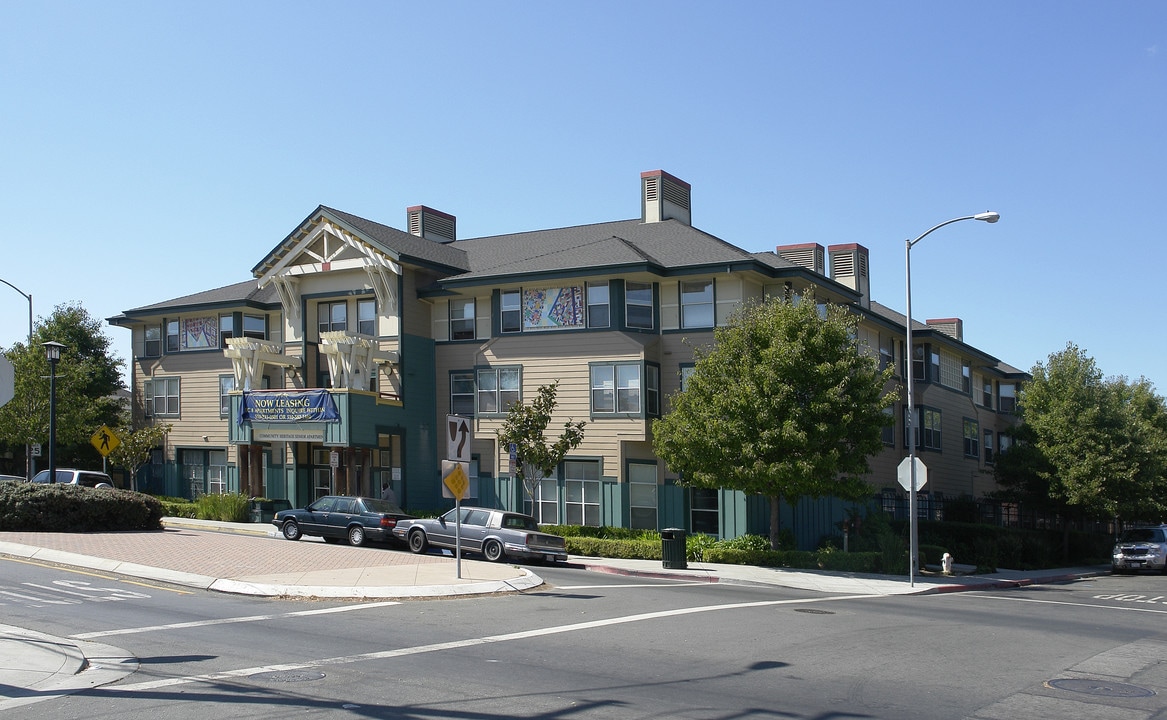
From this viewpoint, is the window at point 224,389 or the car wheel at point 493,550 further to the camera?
the window at point 224,389

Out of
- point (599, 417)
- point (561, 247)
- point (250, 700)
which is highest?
point (561, 247)

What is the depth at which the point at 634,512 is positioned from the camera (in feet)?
109

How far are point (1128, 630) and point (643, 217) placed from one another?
2557 centimetres

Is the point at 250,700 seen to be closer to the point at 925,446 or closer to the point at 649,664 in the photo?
the point at 649,664

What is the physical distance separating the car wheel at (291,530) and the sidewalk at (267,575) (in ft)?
1.02

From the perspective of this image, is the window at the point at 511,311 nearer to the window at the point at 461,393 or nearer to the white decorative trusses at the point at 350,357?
the window at the point at 461,393

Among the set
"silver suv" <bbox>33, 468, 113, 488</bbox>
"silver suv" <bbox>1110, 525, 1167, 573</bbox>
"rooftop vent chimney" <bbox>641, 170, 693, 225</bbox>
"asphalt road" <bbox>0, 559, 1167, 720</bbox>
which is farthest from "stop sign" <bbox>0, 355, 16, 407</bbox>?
"silver suv" <bbox>1110, 525, 1167, 573</bbox>

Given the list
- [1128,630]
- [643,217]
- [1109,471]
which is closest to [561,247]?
[643,217]

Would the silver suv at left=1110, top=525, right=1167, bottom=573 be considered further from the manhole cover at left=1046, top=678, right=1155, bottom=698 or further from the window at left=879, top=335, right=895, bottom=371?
the manhole cover at left=1046, top=678, right=1155, bottom=698

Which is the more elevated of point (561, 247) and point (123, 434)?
point (561, 247)

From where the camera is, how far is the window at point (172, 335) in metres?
43.1

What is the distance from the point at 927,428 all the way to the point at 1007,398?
671 inches

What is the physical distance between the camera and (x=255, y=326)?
136 feet

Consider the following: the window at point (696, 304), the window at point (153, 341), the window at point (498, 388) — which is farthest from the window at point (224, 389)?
the window at point (696, 304)
